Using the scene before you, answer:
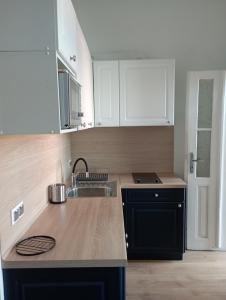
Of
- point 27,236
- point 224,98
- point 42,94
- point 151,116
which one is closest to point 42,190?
point 27,236

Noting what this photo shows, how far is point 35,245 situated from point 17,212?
215mm

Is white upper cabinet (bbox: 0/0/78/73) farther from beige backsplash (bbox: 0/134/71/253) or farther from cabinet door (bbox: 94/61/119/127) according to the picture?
cabinet door (bbox: 94/61/119/127)

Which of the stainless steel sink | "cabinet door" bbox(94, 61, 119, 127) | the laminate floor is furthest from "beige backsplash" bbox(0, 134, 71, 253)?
the laminate floor

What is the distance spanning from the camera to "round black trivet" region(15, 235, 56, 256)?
1337mm

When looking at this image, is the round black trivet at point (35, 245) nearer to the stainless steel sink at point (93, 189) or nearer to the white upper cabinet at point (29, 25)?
the white upper cabinet at point (29, 25)

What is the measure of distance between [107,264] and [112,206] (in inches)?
32.8

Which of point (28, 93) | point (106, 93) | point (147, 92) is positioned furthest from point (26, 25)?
point (147, 92)

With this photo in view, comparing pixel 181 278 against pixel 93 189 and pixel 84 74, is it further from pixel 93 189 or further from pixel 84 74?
pixel 84 74

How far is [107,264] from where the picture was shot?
1269mm

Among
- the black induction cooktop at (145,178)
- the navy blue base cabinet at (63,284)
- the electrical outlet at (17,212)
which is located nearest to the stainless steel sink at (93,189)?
the black induction cooktop at (145,178)

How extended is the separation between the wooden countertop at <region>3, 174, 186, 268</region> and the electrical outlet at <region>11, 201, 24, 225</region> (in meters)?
0.15

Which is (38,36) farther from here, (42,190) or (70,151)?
(70,151)

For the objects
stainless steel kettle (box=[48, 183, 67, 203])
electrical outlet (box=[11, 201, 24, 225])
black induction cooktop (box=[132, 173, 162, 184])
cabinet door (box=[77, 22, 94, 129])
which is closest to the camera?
electrical outlet (box=[11, 201, 24, 225])

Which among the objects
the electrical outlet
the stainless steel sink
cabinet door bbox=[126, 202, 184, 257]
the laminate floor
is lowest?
the laminate floor
